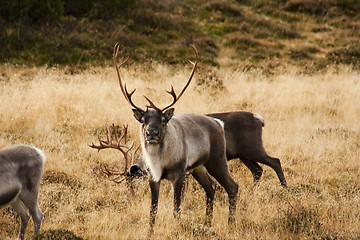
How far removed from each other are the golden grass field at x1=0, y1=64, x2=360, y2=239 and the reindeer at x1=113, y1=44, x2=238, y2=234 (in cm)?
41

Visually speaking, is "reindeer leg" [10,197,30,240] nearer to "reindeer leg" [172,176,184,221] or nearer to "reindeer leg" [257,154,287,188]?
"reindeer leg" [172,176,184,221]

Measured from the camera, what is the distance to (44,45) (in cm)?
1680

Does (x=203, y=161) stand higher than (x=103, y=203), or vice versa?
(x=203, y=161)

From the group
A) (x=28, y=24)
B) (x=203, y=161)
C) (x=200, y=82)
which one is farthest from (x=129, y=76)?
(x=203, y=161)

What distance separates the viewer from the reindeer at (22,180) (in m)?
4.63

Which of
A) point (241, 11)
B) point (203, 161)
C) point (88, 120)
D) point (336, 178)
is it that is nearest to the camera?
point (203, 161)

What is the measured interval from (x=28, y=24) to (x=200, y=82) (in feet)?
26.6

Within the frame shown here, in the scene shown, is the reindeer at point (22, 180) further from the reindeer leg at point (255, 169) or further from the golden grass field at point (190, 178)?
the reindeer leg at point (255, 169)

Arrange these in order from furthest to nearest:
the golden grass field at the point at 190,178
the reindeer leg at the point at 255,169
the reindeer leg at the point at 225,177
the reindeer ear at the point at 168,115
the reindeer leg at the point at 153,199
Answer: the reindeer leg at the point at 255,169 → the reindeer leg at the point at 225,177 → the golden grass field at the point at 190,178 → the reindeer leg at the point at 153,199 → the reindeer ear at the point at 168,115

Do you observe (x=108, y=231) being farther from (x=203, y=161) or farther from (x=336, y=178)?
(x=336, y=178)

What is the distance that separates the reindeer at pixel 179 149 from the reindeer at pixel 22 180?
118cm

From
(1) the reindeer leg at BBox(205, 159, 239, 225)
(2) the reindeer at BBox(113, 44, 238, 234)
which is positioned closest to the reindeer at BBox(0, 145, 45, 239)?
(2) the reindeer at BBox(113, 44, 238, 234)

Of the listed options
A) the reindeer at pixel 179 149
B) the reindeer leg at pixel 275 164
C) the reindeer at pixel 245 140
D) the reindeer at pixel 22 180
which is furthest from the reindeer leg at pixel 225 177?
the reindeer at pixel 22 180

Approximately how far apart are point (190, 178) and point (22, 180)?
3099 millimetres
